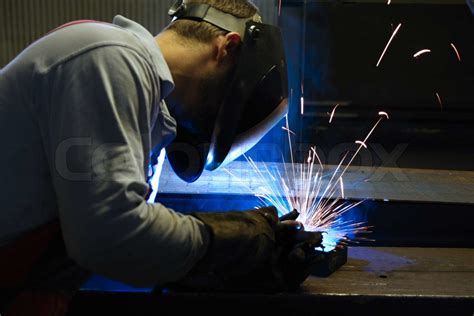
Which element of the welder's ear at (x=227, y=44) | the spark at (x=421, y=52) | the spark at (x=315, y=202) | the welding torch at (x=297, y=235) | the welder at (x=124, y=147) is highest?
the welder's ear at (x=227, y=44)

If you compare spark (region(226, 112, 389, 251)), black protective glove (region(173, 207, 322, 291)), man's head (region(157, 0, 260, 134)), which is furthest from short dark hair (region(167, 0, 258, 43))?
spark (region(226, 112, 389, 251))

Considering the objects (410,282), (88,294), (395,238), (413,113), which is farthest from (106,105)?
(413,113)

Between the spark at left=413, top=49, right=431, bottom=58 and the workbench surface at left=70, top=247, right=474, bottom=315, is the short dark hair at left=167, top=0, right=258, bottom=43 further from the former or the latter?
the spark at left=413, top=49, right=431, bottom=58

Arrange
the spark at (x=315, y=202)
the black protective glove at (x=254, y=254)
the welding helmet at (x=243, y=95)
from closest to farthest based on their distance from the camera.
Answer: the black protective glove at (x=254, y=254) < the welding helmet at (x=243, y=95) < the spark at (x=315, y=202)

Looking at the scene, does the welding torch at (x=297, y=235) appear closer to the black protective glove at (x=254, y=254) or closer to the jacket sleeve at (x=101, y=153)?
the black protective glove at (x=254, y=254)

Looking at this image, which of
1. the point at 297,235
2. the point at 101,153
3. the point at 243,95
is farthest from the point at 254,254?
the point at 101,153

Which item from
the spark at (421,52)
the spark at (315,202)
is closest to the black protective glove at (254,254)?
the spark at (315,202)

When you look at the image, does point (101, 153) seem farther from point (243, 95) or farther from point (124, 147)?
point (243, 95)

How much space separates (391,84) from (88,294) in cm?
297

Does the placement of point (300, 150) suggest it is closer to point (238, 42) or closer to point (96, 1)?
point (96, 1)

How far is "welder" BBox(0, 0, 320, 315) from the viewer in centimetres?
95

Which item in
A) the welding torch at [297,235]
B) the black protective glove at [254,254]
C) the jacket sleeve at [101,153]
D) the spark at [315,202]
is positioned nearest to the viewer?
the jacket sleeve at [101,153]

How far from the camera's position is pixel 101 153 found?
941 millimetres

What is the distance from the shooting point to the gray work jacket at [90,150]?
944 mm
